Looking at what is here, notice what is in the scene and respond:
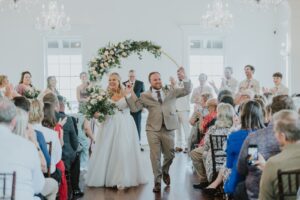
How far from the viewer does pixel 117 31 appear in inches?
501

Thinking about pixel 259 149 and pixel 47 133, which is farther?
pixel 47 133

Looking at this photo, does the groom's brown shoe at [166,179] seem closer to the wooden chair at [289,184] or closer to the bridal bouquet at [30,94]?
the bridal bouquet at [30,94]

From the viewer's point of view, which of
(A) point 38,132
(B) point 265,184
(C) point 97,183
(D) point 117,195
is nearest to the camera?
(B) point 265,184

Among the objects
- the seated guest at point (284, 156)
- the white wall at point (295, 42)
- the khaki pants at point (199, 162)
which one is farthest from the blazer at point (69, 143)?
the white wall at point (295, 42)

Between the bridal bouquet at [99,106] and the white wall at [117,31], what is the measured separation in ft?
16.0

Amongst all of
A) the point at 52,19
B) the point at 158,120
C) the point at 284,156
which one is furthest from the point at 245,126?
the point at 52,19

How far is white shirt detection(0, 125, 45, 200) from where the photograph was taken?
3.46 meters

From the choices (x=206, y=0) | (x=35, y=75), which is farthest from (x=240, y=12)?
(x=35, y=75)

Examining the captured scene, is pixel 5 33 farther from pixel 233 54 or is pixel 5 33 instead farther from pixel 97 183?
pixel 97 183

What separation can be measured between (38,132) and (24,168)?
1.20 meters

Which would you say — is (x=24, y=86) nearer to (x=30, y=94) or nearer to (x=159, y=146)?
(x=30, y=94)

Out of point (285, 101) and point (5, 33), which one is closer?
point (285, 101)

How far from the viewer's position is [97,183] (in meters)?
7.67

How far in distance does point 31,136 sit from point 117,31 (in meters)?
8.38
